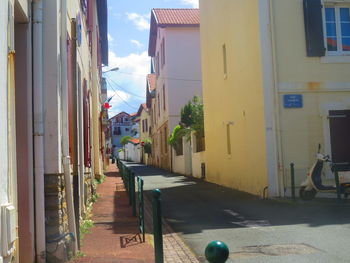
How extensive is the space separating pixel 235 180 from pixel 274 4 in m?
6.05

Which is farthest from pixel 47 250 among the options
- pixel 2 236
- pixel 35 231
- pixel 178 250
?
pixel 178 250

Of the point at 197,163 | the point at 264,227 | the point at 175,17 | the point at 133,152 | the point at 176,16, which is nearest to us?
the point at 264,227

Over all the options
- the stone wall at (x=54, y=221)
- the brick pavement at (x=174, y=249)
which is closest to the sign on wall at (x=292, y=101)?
the brick pavement at (x=174, y=249)

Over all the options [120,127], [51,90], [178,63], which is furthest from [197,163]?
[120,127]

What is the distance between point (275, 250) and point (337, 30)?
28.8 feet

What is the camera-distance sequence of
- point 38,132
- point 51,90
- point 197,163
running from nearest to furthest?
point 38,132 → point 51,90 → point 197,163

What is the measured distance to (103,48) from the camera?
29.6 meters

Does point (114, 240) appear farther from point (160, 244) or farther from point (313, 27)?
point (313, 27)

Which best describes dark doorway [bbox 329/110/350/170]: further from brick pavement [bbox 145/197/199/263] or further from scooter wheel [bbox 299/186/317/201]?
brick pavement [bbox 145/197/199/263]

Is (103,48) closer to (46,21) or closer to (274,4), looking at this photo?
(274,4)

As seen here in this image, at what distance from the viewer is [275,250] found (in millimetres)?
6820

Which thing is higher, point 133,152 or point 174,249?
point 133,152

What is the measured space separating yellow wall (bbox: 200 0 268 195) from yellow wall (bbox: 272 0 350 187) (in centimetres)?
58

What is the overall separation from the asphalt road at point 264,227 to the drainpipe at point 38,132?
2237 mm
